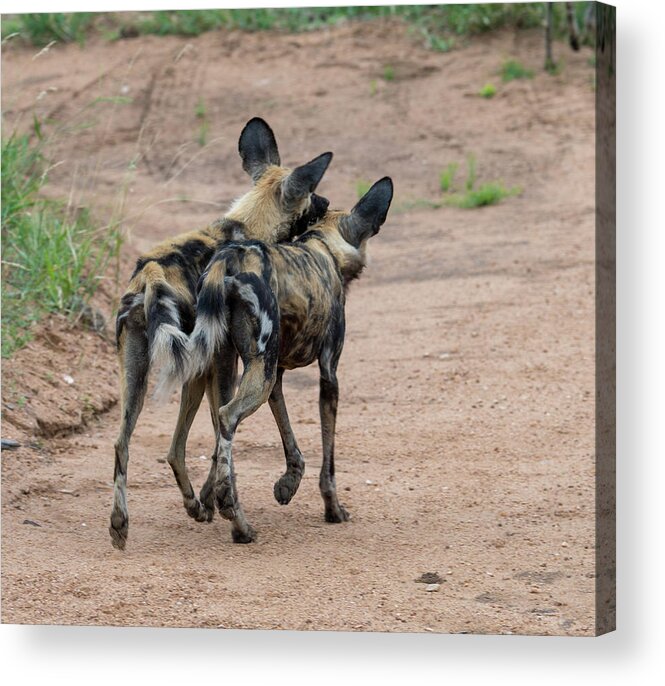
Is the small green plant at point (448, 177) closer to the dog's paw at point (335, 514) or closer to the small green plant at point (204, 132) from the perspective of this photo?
the small green plant at point (204, 132)

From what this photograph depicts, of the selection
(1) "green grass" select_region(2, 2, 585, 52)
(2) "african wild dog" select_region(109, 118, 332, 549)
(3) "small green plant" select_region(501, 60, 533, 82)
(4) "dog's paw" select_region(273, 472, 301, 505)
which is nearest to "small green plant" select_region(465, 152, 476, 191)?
(3) "small green plant" select_region(501, 60, 533, 82)

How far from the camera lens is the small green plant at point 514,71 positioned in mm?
9202

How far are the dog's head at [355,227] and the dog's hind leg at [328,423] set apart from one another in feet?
1.33

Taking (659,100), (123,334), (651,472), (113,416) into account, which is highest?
(659,100)

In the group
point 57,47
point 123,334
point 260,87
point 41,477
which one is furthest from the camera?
point 260,87

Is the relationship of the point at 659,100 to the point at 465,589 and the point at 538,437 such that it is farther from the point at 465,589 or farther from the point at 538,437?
the point at 538,437

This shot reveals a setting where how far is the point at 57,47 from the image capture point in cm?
998

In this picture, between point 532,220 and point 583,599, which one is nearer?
point 583,599

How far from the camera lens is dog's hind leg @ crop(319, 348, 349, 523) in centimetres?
548

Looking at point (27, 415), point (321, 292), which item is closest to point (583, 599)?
point (321, 292)

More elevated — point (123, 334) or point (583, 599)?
point (123, 334)

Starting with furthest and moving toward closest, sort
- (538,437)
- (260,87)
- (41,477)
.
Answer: (260,87)
(538,437)
(41,477)

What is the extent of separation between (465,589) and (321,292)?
135 cm

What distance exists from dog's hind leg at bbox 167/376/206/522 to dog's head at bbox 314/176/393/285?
0.80 m
